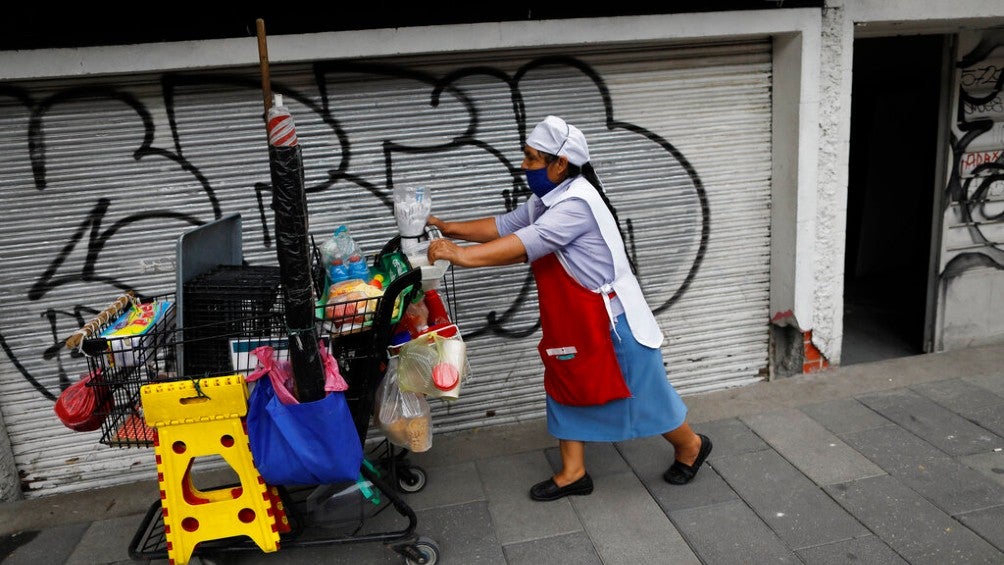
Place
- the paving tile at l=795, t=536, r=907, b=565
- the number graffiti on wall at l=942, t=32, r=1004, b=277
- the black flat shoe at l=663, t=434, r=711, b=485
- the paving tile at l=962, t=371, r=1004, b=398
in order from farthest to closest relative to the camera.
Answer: the number graffiti on wall at l=942, t=32, r=1004, b=277 → the paving tile at l=962, t=371, r=1004, b=398 → the black flat shoe at l=663, t=434, r=711, b=485 → the paving tile at l=795, t=536, r=907, b=565

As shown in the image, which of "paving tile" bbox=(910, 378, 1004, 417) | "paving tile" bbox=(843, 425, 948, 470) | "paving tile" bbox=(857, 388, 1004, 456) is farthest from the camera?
"paving tile" bbox=(910, 378, 1004, 417)

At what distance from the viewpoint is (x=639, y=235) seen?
4.58 meters

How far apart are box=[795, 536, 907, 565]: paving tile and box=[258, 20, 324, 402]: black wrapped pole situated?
2125 millimetres

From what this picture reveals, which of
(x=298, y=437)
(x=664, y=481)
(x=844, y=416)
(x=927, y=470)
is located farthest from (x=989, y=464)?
(x=298, y=437)

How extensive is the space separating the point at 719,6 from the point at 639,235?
1380mm

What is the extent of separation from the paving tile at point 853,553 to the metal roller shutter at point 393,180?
1.77 metres

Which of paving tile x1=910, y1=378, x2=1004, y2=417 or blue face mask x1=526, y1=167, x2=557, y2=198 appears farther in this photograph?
paving tile x1=910, y1=378, x2=1004, y2=417

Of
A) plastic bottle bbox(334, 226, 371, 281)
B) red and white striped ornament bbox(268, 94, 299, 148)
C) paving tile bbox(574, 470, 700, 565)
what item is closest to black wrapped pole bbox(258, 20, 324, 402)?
red and white striped ornament bbox(268, 94, 299, 148)

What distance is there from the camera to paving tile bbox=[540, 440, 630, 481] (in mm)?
3871

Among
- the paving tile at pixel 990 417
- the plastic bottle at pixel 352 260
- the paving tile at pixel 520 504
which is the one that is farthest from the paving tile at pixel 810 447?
the plastic bottle at pixel 352 260

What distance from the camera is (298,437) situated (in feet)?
9.11

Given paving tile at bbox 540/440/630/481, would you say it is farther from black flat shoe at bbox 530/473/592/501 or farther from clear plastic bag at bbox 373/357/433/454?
clear plastic bag at bbox 373/357/433/454

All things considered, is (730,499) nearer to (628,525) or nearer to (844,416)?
(628,525)

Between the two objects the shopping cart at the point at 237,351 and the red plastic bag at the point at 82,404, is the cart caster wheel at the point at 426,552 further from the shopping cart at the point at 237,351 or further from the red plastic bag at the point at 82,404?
the red plastic bag at the point at 82,404
